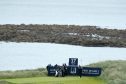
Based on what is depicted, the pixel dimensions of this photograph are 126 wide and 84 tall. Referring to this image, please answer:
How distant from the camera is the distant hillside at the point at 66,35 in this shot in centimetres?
6425

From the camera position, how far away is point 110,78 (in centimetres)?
3397

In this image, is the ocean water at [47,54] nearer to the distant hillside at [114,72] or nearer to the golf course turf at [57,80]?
the distant hillside at [114,72]

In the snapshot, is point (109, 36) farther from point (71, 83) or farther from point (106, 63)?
point (71, 83)

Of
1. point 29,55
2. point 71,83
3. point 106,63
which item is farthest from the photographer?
point 29,55

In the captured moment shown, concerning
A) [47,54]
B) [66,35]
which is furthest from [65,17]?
[47,54]

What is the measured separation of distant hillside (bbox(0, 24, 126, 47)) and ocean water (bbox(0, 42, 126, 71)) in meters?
2.00

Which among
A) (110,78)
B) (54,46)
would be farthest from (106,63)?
(54,46)

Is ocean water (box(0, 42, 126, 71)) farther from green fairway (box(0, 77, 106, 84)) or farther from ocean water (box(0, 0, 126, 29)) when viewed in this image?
ocean water (box(0, 0, 126, 29))

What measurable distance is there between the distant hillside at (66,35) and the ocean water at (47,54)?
78.7 inches

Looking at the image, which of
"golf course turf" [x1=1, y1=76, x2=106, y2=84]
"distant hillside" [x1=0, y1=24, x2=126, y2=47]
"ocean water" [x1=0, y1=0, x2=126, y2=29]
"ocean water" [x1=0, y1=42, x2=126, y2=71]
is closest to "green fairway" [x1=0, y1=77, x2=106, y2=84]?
"golf course turf" [x1=1, y1=76, x2=106, y2=84]

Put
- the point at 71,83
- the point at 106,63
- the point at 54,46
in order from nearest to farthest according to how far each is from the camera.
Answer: the point at 71,83 → the point at 106,63 → the point at 54,46

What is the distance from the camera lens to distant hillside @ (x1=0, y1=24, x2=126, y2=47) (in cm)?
6425

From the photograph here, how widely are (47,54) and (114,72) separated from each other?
23.1 meters

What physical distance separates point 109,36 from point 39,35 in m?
8.38
